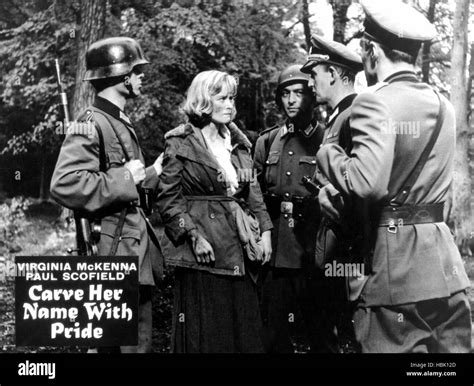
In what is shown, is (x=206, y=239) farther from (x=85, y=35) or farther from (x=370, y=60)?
(x=85, y=35)

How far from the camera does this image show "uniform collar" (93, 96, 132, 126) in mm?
3043

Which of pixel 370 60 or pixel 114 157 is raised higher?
pixel 370 60

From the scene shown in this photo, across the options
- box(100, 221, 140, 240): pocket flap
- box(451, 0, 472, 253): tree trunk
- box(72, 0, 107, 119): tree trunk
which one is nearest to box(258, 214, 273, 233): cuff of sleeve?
box(100, 221, 140, 240): pocket flap

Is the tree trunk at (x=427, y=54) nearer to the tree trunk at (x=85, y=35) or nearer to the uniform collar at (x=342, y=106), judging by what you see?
the uniform collar at (x=342, y=106)

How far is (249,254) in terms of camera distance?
3.35m

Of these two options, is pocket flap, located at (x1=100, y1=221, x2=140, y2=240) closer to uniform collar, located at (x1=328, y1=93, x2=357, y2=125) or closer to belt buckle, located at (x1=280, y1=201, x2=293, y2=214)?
belt buckle, located at (x1=280, y1=201, x2=293, y2=214)

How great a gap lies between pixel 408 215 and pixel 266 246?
3.61ft

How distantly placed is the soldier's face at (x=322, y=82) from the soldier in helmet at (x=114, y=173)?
98 cm

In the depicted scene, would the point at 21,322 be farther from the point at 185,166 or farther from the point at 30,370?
the point at 185,166

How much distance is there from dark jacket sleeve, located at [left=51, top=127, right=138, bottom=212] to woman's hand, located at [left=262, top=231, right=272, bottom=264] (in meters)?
0.93

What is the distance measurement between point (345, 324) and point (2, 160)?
9.08 feet

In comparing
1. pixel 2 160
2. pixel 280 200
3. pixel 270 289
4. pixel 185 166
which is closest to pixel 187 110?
pixel 185 166

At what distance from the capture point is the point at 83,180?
9.41 ft

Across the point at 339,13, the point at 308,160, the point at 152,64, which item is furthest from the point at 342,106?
the point at 152,64
